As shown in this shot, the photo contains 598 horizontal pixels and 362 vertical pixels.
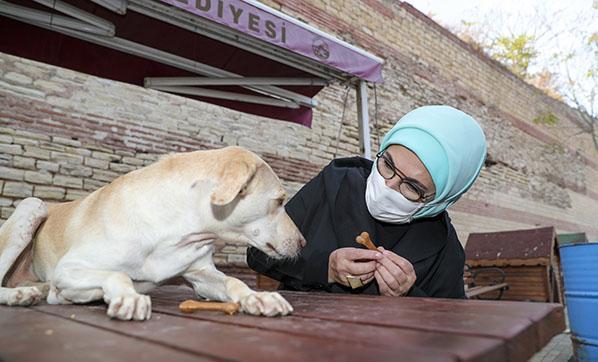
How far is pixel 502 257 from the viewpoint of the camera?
7324 millimetres

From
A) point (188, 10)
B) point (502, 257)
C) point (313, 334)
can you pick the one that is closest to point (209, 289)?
point (313, 334)

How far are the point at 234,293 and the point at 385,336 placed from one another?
81 centimetres

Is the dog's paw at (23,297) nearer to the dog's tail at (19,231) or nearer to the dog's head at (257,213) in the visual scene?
the dog's tail at (19,231)

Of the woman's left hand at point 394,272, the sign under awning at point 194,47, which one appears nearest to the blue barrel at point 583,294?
the sign under awning at point 194,47

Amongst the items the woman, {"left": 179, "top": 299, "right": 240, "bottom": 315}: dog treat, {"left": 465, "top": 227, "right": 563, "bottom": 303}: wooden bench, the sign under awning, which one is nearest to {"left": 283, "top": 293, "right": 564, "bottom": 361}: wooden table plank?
{"left": 179, "top": 299, "right": 240, "bottom": 315}: dog treat

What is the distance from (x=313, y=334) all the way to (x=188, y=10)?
251 centimetres

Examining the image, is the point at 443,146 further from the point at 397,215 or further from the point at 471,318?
the point at 471,318

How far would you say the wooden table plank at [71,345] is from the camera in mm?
705

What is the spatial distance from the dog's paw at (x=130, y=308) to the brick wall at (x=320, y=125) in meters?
4.44

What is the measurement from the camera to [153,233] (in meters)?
1.65

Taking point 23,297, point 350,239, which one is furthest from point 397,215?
point 23,297

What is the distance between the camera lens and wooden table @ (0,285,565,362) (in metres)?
0.69

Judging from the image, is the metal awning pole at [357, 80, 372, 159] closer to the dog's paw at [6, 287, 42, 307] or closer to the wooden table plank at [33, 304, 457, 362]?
the dog's paw at [6, 287, 42, 307]

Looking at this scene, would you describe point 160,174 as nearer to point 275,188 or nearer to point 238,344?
point 275,188
